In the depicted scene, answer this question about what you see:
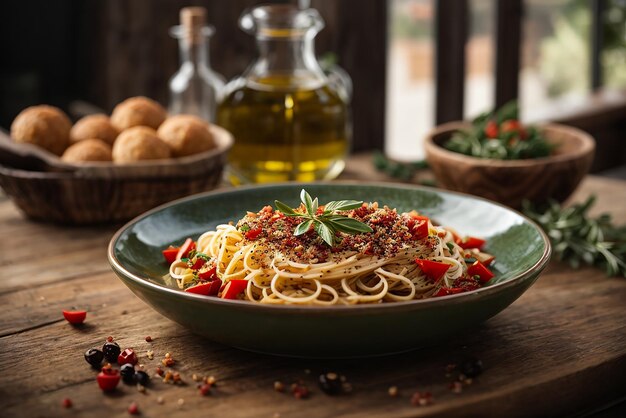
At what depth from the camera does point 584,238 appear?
6.38 feet

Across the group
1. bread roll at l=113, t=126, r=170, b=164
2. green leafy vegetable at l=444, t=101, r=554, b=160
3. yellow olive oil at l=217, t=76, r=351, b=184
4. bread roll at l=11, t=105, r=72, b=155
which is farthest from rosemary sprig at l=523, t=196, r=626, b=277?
bread roll at l=11, t=105, r=72, b=155

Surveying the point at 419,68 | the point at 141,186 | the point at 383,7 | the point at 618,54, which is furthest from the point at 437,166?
the point at 618,54

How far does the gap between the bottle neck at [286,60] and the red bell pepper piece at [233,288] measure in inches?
40.8

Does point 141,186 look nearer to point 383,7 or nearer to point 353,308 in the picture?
point 353,308

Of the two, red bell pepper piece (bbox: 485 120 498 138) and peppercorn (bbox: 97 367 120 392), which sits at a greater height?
red bell pepper piece (bbox: 485 120 498 138)

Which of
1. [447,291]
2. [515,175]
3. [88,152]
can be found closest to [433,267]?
[447,291]

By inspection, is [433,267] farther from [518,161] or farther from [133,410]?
[518,161]

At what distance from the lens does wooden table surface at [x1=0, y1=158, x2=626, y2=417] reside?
1.25 m

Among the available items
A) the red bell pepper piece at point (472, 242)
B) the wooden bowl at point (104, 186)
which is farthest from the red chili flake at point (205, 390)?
the wooden bowl at point (104, 186)

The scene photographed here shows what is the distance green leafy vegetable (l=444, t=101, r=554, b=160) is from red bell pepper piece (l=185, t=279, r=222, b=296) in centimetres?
107

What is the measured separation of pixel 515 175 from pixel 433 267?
29.2 inches

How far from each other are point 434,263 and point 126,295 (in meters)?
0.66

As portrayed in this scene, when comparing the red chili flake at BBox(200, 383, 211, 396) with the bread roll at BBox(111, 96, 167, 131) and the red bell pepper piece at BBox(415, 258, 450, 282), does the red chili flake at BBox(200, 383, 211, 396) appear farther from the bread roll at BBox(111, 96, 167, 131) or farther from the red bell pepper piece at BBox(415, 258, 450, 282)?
the bread roll at BBox(111, 96, 167, 131)

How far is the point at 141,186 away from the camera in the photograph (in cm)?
210
